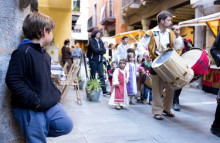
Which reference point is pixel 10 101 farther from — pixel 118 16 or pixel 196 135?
pixel 118 16

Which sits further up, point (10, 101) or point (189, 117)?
point (10, 101)

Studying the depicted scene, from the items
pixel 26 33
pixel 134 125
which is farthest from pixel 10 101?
pixel 134 125

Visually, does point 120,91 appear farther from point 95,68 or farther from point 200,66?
point 200,66

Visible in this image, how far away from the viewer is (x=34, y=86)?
2.06 m

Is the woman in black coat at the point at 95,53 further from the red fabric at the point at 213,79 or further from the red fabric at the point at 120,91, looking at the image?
the red fabric at the point at 213,79

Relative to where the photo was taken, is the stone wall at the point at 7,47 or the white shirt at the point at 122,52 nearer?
the stone wall at the point at 7,47

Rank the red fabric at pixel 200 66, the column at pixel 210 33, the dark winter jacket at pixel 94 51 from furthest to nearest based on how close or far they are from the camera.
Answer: the column at pixel 210 33, the dark winter jacket at pixel 94 51, the red fabric at pixel 200 66

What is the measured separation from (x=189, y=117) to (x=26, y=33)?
166 inches

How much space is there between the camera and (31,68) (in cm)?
203

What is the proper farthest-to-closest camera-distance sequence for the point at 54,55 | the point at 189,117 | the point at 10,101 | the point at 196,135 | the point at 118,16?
1. the point at 118,16
2. the point at 54,55
3. the point at 189,117
4. the point at 196,135
5. the point at 10,101

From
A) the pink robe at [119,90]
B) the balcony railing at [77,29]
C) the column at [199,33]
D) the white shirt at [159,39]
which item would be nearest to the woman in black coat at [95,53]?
the pink robe at [119,90]

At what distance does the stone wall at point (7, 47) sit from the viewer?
210 centimetres


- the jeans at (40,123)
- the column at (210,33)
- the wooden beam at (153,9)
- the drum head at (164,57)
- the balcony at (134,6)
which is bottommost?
the jeans at (40,123)

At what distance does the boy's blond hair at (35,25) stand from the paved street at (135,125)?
212 centimetres
